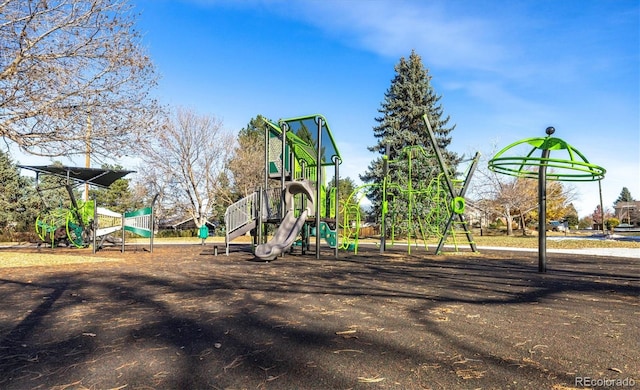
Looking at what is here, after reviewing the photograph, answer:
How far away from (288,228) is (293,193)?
139 centimetres

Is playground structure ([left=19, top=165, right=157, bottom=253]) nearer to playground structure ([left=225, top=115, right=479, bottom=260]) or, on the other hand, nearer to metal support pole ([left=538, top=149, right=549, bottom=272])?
playground structure ([left=225, top=115, right=479, bottom=260])

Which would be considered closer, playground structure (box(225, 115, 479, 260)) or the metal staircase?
playground structure (box(225, 115, 479, 260))

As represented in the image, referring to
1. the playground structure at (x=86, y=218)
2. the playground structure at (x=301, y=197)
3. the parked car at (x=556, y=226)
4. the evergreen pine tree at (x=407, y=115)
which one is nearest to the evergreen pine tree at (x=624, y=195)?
the parked car at (x=556, y=226)

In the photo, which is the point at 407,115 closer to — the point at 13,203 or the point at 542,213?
the point at 542,213

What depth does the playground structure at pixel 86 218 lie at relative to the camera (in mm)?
14140

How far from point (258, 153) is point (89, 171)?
24.5 meters

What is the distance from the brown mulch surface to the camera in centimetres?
250

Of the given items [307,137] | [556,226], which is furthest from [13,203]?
[556,226]

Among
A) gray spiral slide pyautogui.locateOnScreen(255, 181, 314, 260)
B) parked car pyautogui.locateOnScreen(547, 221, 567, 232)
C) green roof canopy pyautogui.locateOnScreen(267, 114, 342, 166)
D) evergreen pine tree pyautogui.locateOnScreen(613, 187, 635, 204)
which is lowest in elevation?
parked car pyautogui.locateOnScreen(547, 221, 567, 232)

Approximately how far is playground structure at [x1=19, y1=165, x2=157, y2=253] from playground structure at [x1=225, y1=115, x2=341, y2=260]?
4017 millimetres

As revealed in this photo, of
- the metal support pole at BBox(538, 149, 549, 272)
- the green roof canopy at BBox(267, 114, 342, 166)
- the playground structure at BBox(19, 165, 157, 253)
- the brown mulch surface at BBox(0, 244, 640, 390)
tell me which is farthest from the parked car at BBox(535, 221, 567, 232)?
the brown mulch surface at BBox(0, 244, 640, 390)

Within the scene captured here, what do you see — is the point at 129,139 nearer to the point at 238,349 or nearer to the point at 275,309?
the point at 275,309

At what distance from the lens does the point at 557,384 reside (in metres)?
2.35

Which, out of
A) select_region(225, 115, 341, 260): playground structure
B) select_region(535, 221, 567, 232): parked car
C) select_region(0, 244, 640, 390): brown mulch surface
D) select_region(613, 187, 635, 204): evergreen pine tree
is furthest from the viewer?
select_region(613, 187, 635, 204): evergreen pine tree
